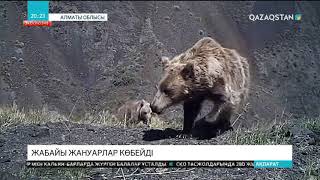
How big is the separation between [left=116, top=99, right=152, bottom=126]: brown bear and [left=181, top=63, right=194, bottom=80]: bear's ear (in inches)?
64.8

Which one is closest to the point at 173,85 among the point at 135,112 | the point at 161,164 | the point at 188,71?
the point at 188,71

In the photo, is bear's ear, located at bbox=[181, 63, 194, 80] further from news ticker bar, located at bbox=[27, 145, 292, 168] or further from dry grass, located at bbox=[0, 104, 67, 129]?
dry grass, located at bbox=[0, 104, 67, 129]

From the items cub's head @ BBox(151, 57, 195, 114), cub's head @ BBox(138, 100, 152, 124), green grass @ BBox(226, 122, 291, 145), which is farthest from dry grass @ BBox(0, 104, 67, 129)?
green grass @ BBox(226, 122, 291, 145)

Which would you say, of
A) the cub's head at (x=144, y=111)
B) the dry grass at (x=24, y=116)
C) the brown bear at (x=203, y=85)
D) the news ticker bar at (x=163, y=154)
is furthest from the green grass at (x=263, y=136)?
the cub's head at (x=144, y=111)

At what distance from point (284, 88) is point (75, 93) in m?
2.09

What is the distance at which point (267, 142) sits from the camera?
197 inches

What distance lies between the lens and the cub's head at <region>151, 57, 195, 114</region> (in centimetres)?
549

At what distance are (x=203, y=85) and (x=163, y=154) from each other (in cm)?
97

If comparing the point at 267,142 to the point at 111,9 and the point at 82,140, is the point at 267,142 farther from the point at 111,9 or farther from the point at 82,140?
the point at 111,9

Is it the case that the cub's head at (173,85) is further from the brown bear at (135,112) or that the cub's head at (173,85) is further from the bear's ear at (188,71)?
the brown bear at (135,112)

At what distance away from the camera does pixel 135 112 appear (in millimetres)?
7461

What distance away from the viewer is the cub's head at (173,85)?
18.0ft

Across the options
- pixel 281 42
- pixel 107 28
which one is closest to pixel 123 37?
pixel 107 28

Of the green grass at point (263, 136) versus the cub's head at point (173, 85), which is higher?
the cub's head at point (173, 85)
